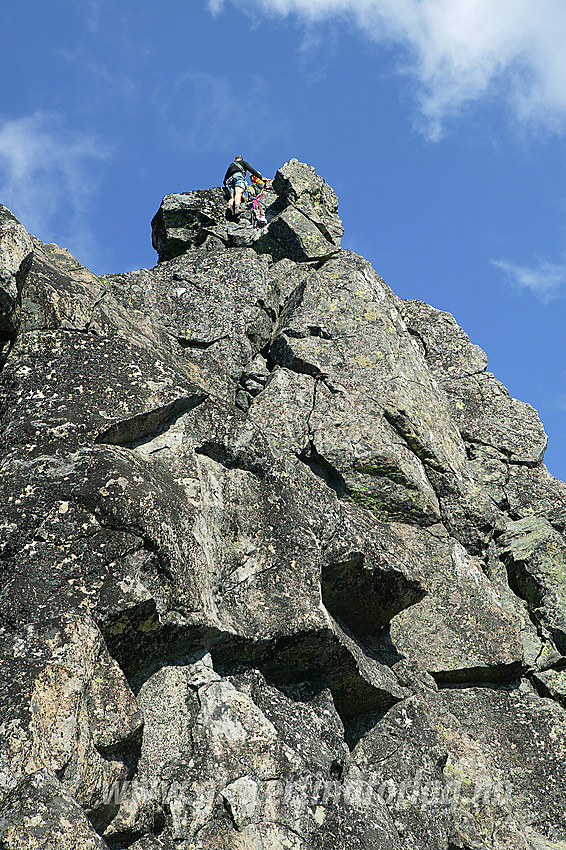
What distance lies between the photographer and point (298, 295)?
23.0 m

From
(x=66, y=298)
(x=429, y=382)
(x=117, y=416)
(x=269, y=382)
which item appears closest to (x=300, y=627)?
(x=117, y=416)

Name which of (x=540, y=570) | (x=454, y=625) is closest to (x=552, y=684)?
(x=454, y=625)

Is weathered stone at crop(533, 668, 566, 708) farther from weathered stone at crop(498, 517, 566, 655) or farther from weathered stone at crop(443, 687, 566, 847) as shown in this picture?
weathered stone at crop(498, 517, 566, 655)

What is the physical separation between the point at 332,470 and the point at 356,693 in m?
5.44

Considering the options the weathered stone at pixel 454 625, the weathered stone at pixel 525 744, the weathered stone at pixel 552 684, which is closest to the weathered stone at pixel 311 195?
the weathered stone at pixel 454 625

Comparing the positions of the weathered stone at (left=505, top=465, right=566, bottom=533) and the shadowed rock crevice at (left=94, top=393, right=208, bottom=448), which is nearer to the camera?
the shadowed rock crevice at (left=94, top=393, right=208, bottom=448)

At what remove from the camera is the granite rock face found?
10617 mm

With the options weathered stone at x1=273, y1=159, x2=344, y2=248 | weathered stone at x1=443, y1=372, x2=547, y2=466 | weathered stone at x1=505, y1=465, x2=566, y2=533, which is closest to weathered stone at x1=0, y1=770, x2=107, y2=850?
weathered stone at x1=505, y1=465, x2=566, y2=533

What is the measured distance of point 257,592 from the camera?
43.3 feet

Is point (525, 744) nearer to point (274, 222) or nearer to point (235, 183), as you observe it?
point (274, 222)

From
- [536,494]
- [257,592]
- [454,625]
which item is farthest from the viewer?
[536,494]

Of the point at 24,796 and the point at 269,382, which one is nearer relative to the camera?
the point at 24,796

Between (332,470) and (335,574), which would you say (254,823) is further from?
(332,470)

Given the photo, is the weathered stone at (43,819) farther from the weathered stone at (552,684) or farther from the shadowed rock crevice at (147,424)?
the weathered stone at (552,684)
